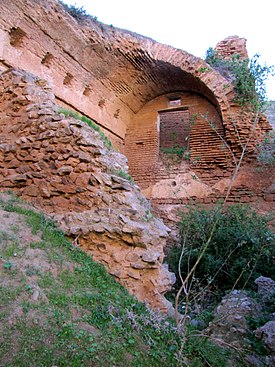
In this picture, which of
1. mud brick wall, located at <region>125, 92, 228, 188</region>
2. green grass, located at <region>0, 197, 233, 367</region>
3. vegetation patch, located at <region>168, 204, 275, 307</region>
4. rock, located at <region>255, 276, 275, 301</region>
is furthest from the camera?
mud brick wall, located at <region>125, 92, 228, 188</region>

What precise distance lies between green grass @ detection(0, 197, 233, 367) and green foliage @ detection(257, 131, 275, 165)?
6140mm

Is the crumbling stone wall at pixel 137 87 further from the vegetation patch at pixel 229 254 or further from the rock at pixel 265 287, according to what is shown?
the rock at pixel 265 287

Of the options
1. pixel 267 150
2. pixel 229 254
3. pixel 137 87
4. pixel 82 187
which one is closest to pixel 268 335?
pixel 229 254

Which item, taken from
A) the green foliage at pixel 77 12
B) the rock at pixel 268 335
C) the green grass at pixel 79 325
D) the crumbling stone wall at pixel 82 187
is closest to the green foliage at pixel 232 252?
the rock at pixel 268 335

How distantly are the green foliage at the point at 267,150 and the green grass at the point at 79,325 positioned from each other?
6140mm

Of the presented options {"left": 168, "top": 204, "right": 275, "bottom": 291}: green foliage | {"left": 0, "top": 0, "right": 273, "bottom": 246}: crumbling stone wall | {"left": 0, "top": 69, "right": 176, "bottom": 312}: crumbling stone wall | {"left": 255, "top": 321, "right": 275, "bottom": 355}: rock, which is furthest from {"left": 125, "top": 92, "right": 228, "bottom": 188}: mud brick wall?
{"left": 255, "top": 321, "right": 275, "bottom": 355}: rock

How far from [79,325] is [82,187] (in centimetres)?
200

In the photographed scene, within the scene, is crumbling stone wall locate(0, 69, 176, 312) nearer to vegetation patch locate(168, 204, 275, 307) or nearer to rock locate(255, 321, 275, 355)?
rock locate(255, 321, 275, 355)

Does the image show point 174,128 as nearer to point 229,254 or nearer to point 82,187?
point 229,254

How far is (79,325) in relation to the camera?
7.88 ft

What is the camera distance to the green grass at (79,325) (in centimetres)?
206

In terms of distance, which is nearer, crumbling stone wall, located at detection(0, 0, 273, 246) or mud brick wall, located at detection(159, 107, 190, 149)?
crumbling stone wall, located at detection(0, 0, 273, 246)

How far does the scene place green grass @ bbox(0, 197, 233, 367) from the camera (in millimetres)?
2062

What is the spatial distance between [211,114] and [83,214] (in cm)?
694
